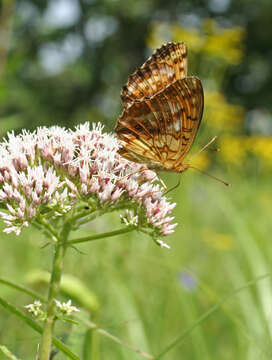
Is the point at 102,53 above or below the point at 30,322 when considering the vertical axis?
above

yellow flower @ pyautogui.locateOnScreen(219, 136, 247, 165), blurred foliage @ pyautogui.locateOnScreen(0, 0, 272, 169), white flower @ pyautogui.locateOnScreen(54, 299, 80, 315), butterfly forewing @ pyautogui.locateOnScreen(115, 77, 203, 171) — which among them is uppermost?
blurred foliage @ pyautogui.locateOnScreen(0, 0, 272, 169)

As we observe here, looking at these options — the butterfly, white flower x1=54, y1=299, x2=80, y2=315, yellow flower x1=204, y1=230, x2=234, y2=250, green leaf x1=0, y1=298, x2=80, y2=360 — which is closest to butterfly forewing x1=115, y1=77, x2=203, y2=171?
the butterfly

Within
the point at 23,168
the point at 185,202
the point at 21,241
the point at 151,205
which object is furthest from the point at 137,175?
the point at 21,241

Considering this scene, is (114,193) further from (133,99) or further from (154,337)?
(154,337)

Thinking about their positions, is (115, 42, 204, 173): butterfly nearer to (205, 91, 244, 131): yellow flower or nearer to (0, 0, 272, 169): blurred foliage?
(205, 91, 244, 131): yellow flower

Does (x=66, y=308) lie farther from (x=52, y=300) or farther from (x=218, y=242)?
(x=218, y=242)

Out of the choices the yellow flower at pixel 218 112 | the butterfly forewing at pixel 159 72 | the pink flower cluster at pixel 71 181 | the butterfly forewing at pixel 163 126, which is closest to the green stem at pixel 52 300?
the pink flower cluster at pixel 71 181

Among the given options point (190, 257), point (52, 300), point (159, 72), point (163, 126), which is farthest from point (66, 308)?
point (190, 257)
